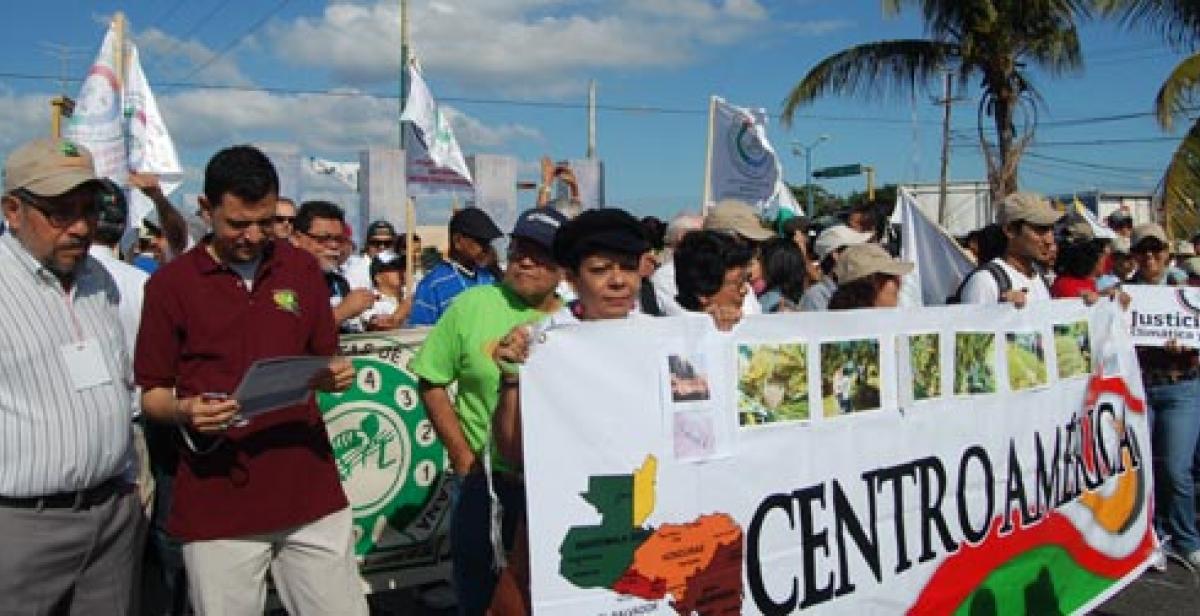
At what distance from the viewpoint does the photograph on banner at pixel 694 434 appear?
2.78 m

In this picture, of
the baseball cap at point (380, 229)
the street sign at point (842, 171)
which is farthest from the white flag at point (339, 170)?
the street sign at point (842, 171)

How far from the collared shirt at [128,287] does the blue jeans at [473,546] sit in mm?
1477

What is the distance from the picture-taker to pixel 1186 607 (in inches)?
196

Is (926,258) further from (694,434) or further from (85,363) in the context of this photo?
(85,363)

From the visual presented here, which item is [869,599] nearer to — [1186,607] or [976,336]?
[976,336]

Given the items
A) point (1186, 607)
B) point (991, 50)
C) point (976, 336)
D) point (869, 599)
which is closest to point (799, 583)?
point (869, 599)

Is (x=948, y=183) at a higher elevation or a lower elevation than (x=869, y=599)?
higher

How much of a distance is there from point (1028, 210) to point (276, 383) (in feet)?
11.2

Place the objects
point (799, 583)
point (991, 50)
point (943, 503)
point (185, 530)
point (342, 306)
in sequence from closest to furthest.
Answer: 1. point (185, 530)
2. point (799, 583)
3. point (943, 503)
4. point (342, 306)
5. point (991, 50)

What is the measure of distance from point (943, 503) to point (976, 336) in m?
0.66

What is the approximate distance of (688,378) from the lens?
2820 mm

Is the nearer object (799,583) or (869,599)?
(799,583)

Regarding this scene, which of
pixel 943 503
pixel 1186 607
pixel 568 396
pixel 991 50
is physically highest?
pixel 991 50

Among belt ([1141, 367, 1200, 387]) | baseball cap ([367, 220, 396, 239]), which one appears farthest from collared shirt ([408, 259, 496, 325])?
belt ([1141, 367, 1200, 387])
